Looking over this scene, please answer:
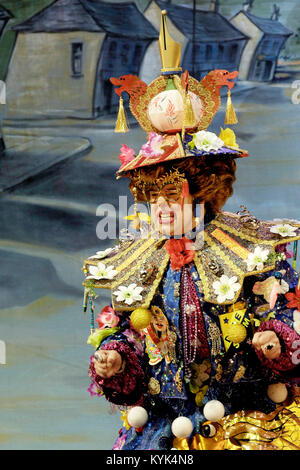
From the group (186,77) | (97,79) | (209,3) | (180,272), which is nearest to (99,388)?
(180,272)

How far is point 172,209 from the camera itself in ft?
6.25

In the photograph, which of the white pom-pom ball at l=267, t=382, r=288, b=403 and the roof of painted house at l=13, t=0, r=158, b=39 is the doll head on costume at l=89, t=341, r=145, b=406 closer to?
the white pom-pom ball at l=267, t=382, r=288, b=403

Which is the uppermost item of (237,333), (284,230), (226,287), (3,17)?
(3,17)

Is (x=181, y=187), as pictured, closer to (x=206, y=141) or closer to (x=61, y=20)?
(x=206, y=141)

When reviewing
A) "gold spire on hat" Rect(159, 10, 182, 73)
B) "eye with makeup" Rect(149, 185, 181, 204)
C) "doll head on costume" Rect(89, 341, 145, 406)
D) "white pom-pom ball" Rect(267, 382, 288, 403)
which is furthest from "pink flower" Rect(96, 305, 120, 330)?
"gold spire on hat" Rect(159, 10, 182, 73)

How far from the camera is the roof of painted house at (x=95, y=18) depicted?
304cm

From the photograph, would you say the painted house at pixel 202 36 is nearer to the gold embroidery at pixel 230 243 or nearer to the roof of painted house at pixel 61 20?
the roof of painted house at pixel 61 20

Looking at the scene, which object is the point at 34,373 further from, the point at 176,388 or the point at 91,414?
the point at 176,388

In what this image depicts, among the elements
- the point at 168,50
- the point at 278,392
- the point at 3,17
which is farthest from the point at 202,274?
the point at 3,17

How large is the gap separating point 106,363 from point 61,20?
6.78 feet

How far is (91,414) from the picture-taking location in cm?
324

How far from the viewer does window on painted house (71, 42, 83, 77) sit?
3125 millimetres

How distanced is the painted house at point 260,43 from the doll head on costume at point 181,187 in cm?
124

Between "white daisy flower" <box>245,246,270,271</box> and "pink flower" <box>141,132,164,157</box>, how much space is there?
0.45 meters
